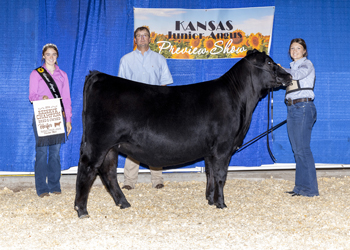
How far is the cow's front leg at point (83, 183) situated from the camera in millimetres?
3496

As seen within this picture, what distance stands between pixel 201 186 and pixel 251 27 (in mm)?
2589

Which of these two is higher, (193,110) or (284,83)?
(284,83)

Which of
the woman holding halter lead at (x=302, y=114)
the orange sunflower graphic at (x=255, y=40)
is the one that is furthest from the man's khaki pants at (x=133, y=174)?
the orange sunflower graphic at (x=255, y=40)

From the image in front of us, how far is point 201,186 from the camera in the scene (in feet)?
16.9

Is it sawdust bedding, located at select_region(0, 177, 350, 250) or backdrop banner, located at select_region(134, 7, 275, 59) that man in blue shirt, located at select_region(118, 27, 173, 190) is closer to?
backdrop banner, located at select_region(134, 7, 275, 59)

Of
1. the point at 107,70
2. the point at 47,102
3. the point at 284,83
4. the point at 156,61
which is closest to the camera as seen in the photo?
the point at 284,83

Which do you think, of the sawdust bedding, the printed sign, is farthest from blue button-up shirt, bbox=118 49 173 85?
the sawdust bedding

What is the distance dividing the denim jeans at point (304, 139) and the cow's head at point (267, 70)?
2.00ft

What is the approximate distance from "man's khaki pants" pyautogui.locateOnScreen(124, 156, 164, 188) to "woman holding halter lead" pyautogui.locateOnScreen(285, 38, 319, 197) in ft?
6.39

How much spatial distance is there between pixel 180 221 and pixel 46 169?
88.7 inches

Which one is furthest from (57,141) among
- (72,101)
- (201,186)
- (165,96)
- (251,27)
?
(251,27)

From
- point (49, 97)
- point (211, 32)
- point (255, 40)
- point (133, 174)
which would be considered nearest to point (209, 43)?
point (211, 32)

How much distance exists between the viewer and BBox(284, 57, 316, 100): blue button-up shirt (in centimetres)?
429

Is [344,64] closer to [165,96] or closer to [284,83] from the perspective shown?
[284,83]
